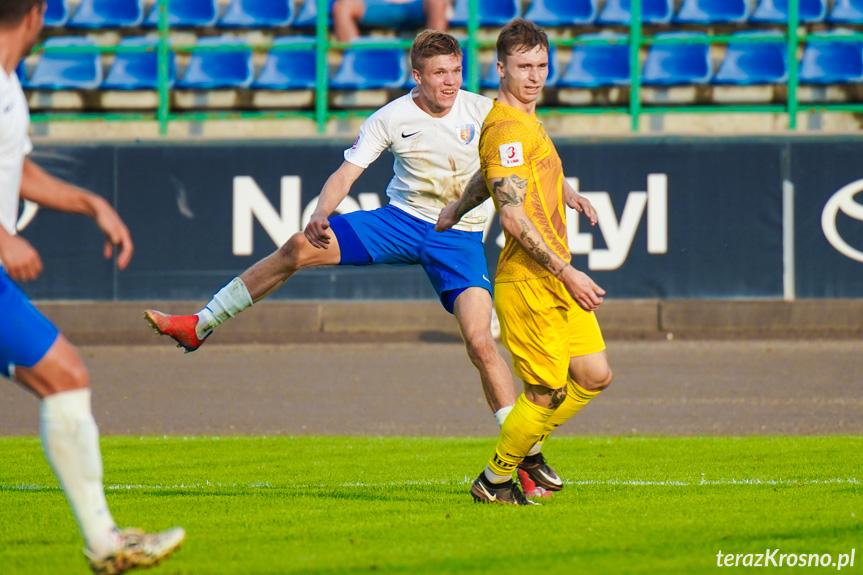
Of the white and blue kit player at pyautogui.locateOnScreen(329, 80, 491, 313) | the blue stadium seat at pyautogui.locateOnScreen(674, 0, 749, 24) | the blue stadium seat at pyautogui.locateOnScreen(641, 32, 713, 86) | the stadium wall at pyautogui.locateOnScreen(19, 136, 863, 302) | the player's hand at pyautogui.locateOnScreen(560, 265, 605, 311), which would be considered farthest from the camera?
the blue stadium seat at pyautogui.locateOnScreen(674, 0, 749, 24)

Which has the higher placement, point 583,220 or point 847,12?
point 847,12

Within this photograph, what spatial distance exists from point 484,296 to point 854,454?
2.49 m

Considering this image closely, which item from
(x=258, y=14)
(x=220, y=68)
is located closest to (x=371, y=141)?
(x=220, y=68)

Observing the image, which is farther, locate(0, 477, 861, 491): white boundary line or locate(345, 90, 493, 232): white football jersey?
locate(345, 90, 493, 232): white football jersey

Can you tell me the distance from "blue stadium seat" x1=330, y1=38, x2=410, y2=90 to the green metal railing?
0.18 m

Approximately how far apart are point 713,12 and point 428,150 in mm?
11816

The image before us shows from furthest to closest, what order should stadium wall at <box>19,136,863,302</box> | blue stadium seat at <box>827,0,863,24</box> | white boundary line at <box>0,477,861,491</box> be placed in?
blue stadium seat at <box>827,0,863,24</box> < stadium wall at <box>19,136,863,302</box> < white boundary line at <box>0,477,861,491</box>

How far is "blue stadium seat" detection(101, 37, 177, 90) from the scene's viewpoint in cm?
1719

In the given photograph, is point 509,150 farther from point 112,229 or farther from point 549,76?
point 549,76

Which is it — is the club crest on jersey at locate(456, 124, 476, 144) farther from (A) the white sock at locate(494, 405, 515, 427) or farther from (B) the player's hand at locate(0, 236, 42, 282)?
(B) the player's hand at locate(0, 236, 42, 282)

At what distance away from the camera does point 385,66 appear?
17078 mm

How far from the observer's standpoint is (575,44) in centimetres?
1642

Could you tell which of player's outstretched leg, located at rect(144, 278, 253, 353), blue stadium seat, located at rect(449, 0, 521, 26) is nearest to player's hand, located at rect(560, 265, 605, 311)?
player's outstretched leg, located at rect(144, 278, 253, 353)

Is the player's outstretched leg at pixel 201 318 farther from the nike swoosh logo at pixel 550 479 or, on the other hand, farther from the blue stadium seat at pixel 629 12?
the blue stadium seat at pixel 629 12
